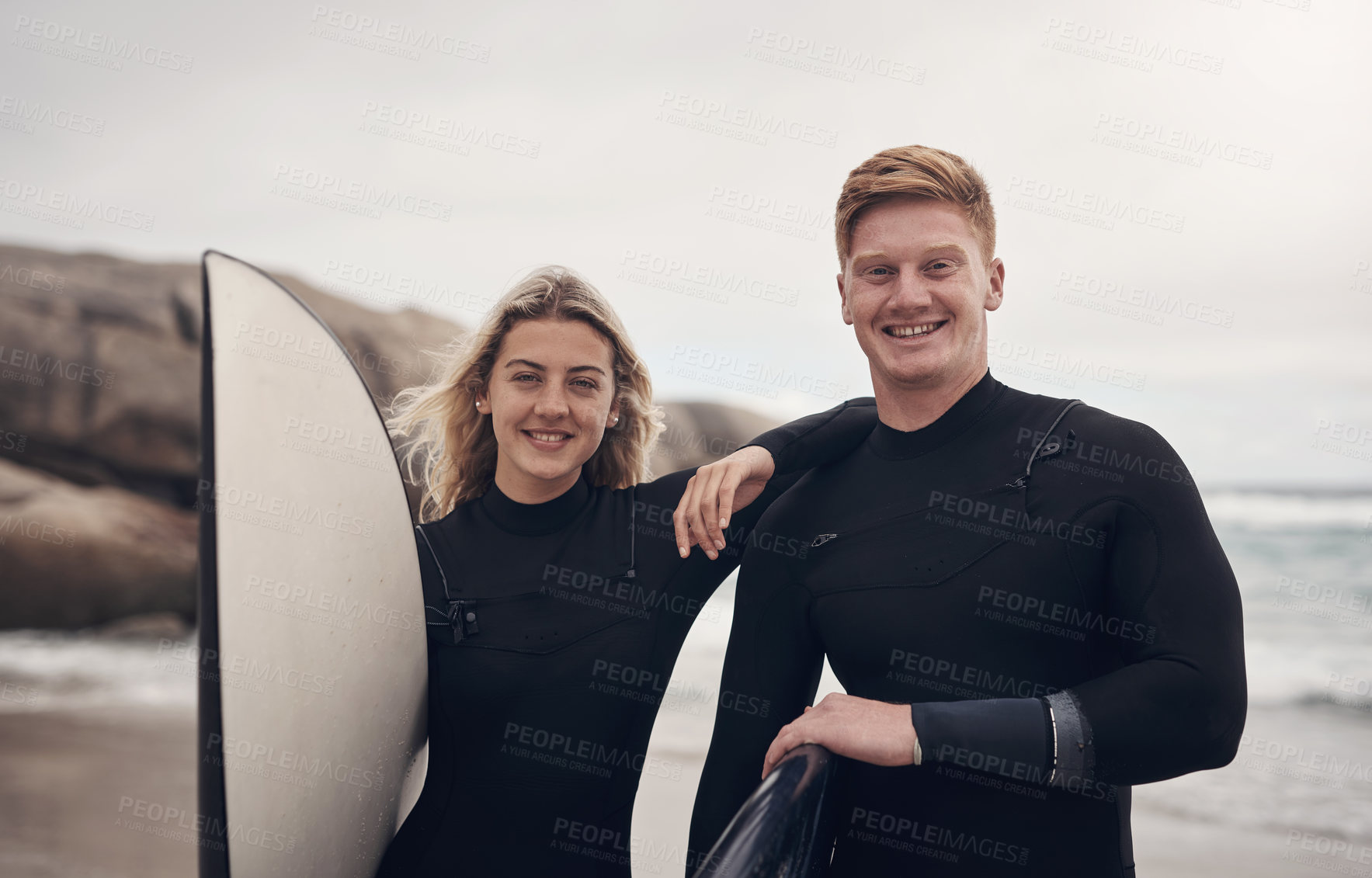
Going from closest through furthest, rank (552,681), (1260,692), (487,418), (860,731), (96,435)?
1. (860,731)
2. (552,681)
3. (487,418)
4. (1260,692)
5. (96,435)

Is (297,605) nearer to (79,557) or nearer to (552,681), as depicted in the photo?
(552,681)

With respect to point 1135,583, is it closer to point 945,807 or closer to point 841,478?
point 945,807

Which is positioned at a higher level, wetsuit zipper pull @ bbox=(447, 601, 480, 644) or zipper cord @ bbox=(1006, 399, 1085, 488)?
zipper cord @ bbox=(1006, 399, 1085, 488)

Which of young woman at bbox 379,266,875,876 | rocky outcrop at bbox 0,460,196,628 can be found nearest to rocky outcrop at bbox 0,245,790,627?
rocky outcrop at bbox 0,460,196,628

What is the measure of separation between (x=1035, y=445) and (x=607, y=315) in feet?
→ 3.17

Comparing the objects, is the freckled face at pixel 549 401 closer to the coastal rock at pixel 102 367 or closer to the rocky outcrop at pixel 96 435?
the rocky outcrop at pixel 96 435

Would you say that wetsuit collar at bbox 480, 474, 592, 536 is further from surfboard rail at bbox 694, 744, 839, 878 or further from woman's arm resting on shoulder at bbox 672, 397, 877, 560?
surfboard rail at bbox 694, 744, 839, 878

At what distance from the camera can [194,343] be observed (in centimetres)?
952

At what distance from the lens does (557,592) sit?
1936 mm

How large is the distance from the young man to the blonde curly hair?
1.68ft

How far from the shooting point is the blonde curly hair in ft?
6.87

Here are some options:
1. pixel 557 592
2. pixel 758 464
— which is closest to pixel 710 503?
pixel 758 464

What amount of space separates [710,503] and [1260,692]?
859 centimetres

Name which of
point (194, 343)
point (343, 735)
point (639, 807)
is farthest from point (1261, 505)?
point (343, 735)
